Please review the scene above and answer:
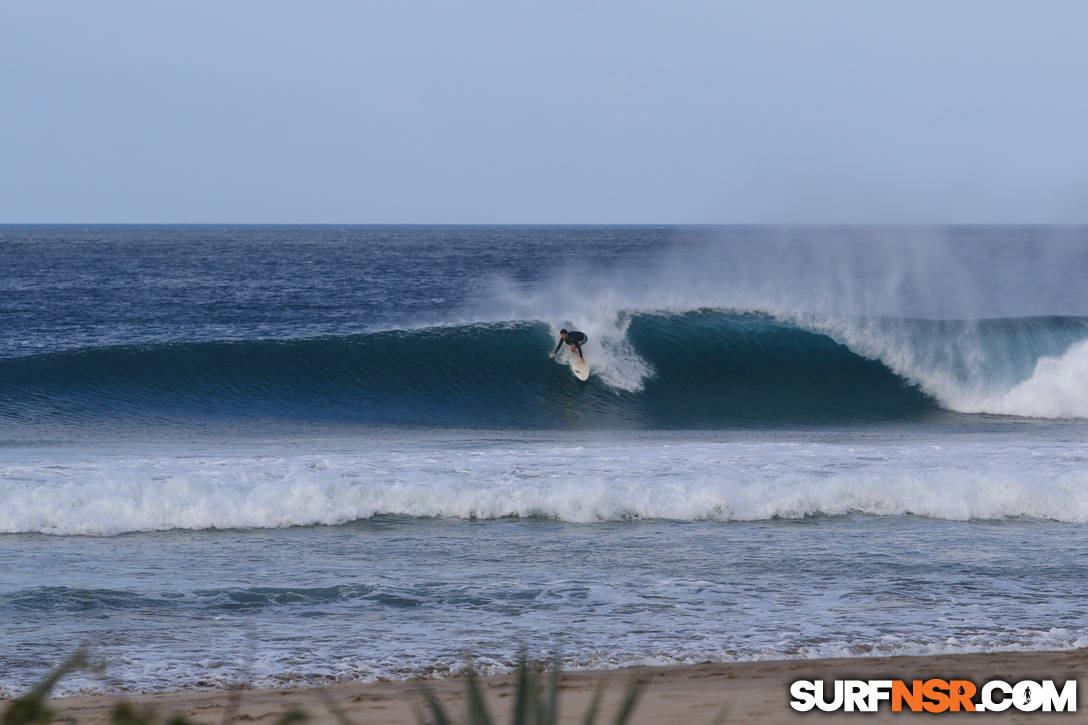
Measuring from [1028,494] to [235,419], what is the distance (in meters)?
10.9

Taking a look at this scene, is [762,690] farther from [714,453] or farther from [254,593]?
[714,453]

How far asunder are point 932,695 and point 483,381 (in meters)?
13.7

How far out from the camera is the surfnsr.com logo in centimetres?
495

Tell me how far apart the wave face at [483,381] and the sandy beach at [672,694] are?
34.3 ft

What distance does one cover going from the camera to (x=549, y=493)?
31.8ft

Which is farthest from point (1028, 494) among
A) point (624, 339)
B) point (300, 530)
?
point (624, 339)

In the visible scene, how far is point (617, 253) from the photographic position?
251 feet

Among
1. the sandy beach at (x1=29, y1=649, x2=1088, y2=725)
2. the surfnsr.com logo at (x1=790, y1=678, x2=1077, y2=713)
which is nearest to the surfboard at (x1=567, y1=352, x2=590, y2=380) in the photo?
the sandy beach at (x1=29, y1=649, x2=1088, y2=725)

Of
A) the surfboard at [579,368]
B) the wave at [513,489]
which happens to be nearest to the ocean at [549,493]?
the wave at [513,489]

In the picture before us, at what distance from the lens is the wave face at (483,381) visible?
16.7 meters

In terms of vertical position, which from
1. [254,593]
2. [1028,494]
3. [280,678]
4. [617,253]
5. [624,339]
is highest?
[617,253]

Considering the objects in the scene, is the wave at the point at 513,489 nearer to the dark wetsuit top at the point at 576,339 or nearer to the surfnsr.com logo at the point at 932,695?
the surfnsr.com logo at the point at 932,695

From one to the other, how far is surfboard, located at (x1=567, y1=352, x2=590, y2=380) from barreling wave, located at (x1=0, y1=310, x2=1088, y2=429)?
14 centimetres

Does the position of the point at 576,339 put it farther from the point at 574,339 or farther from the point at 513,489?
the point at 513,489
